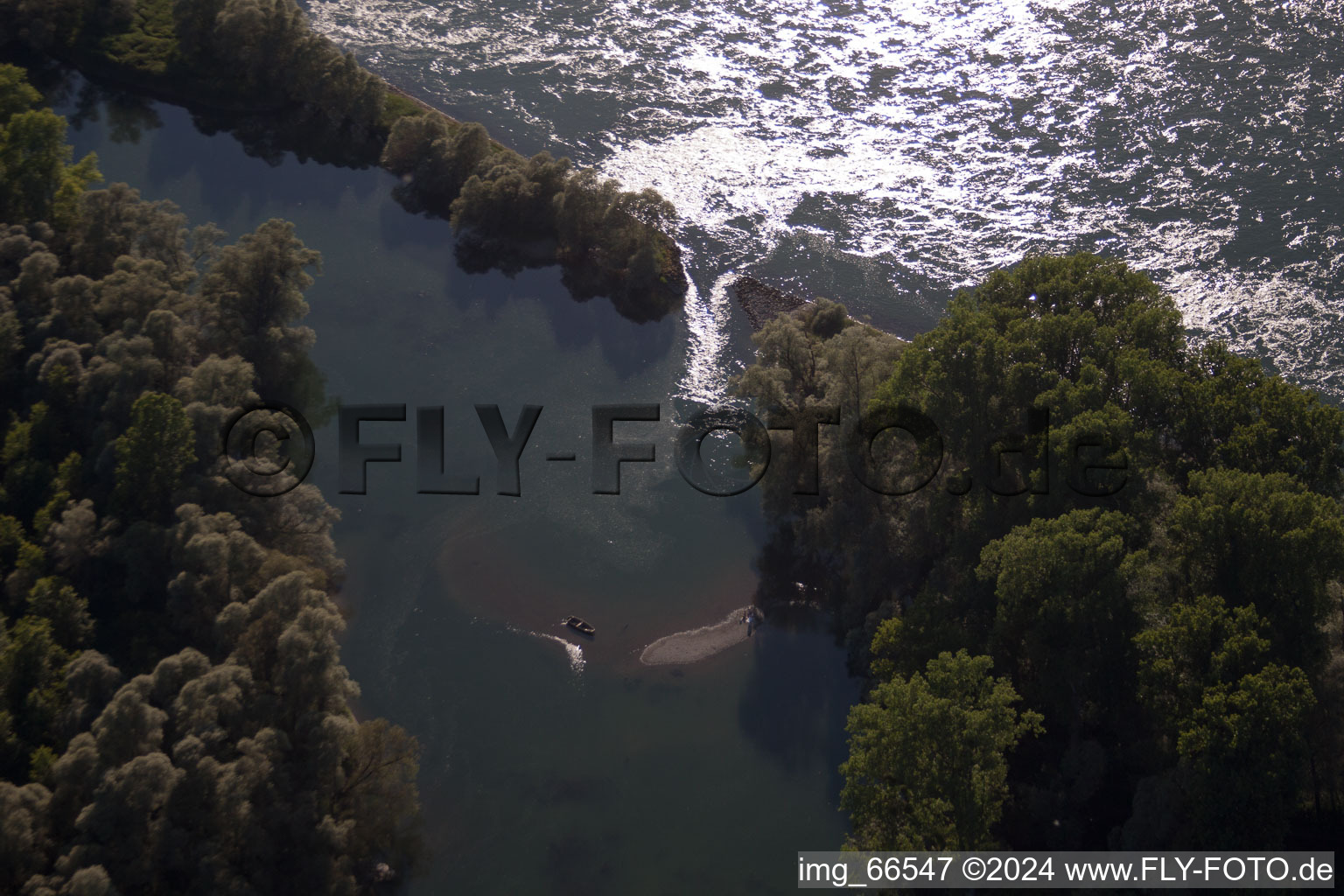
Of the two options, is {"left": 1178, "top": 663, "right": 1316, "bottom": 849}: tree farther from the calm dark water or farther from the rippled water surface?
the rippled water surface

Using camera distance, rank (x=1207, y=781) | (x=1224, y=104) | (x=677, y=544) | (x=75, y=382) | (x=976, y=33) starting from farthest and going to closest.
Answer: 1. (x=976, y=33)
2. (x=1224, y=104)
3. (x=677, y=544)
4. (x=75, y=382)
5. (x=1207, y=781)

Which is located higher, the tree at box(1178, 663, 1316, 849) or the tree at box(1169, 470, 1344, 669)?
the tree at box(1169, 470, 1344, 669)

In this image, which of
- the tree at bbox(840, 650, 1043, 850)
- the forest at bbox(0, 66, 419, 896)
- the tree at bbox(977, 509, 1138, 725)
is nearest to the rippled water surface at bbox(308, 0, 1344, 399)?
the tree at bbox(977, 509, 1138, 725)

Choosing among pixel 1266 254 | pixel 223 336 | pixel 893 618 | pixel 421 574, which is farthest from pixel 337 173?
pixel 1266 254

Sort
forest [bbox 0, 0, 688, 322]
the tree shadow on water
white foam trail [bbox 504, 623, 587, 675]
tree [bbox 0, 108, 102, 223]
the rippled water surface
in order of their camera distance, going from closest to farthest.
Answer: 1. the tree shadow on water
2. white foam trail [bbox 504, 623, 587, 675]
3. tree [bbox 0, 108, 102, 223]
4. the rippled water surface
5. forest [bbox 0, 0, 688, 322]

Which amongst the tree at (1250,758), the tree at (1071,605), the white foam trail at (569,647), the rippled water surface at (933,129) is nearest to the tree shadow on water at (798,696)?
the white foam trail at (569,647)

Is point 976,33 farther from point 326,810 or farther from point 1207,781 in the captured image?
point 326,810

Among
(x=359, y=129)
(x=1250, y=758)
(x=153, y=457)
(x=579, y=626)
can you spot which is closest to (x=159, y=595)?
(x=153, y=457)
